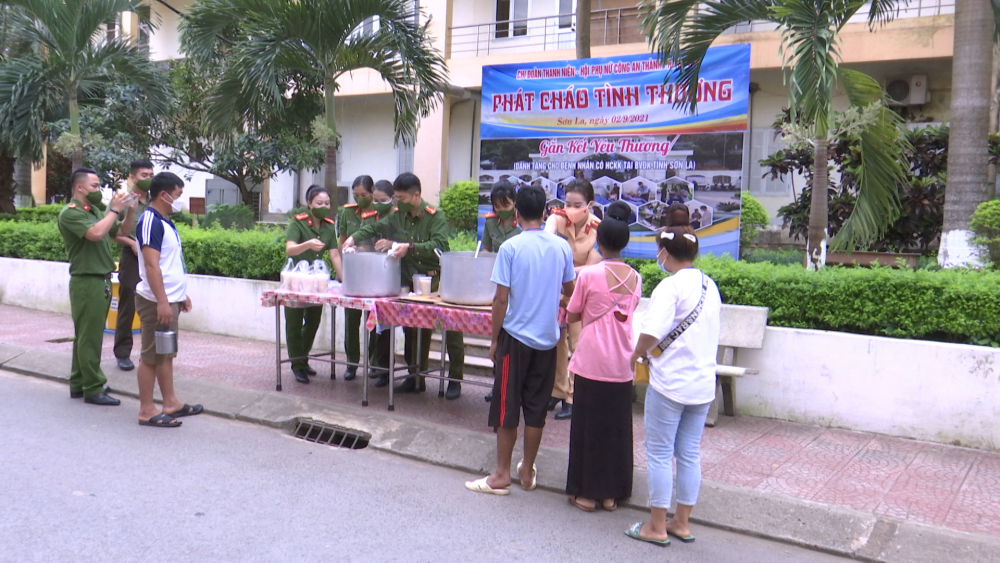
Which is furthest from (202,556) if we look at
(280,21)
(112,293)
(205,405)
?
(280,21)

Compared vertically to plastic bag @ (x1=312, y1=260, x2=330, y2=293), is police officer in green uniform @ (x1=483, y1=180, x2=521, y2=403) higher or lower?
higher

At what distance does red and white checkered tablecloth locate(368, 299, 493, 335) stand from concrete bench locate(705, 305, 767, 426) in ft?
6.94

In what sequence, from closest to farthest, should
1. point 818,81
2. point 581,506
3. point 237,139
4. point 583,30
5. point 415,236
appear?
point 581,506, point 415,236, point 818,81, point 583,30, point 237,139

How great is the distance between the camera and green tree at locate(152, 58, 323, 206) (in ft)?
45.2

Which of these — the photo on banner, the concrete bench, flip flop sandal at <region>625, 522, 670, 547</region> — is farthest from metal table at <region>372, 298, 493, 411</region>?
the photo on banner

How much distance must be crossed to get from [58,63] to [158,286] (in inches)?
353

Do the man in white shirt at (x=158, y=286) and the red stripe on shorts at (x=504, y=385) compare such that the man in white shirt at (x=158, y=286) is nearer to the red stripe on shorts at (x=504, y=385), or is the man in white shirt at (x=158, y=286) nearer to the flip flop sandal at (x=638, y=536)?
the red stripe on shorts at (x=504, y=385)

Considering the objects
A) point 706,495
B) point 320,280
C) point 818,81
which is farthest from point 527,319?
point 818,81

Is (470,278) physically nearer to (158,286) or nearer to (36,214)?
(158,286)

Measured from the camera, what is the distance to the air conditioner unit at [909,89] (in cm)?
1348

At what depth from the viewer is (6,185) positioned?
17.6 m

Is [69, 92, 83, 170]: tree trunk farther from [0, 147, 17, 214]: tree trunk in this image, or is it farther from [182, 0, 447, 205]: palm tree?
[0, 147, 17, 214]: tree trunk

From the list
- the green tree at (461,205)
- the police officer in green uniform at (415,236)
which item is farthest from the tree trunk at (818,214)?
the green tree at (461,205)

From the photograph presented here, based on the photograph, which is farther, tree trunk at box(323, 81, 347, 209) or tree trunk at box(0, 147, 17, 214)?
tree trunk at box(0, 147, 17, 214)
